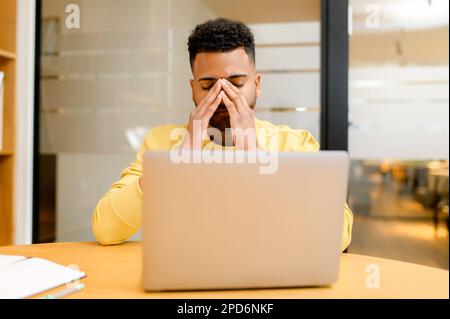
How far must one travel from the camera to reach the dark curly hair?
1.30 m

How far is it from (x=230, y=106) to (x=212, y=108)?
0.06 metres

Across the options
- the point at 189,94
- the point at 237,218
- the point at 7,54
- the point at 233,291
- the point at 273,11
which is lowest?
the point at 233,291

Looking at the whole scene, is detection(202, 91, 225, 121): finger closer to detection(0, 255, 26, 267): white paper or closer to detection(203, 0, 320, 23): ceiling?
detection(0, 255, 26, 267): white paper

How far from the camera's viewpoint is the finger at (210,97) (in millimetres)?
1176

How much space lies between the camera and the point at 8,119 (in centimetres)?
212

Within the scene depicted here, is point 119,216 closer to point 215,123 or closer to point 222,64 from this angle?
point 215,123

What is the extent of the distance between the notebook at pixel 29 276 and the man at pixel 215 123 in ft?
0.96

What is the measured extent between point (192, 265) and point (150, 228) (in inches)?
3.7

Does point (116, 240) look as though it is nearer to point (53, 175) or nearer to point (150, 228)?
point (150, 228)

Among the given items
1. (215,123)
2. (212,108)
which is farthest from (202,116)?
(215,123)

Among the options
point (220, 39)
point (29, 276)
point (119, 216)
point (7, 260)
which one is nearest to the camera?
point (29, 276)

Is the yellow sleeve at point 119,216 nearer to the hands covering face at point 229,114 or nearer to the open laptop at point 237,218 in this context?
the hands covering face at point 229,114

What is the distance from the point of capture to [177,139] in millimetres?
1469

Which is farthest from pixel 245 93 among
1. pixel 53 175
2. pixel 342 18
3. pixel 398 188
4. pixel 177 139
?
pixel 398 188
